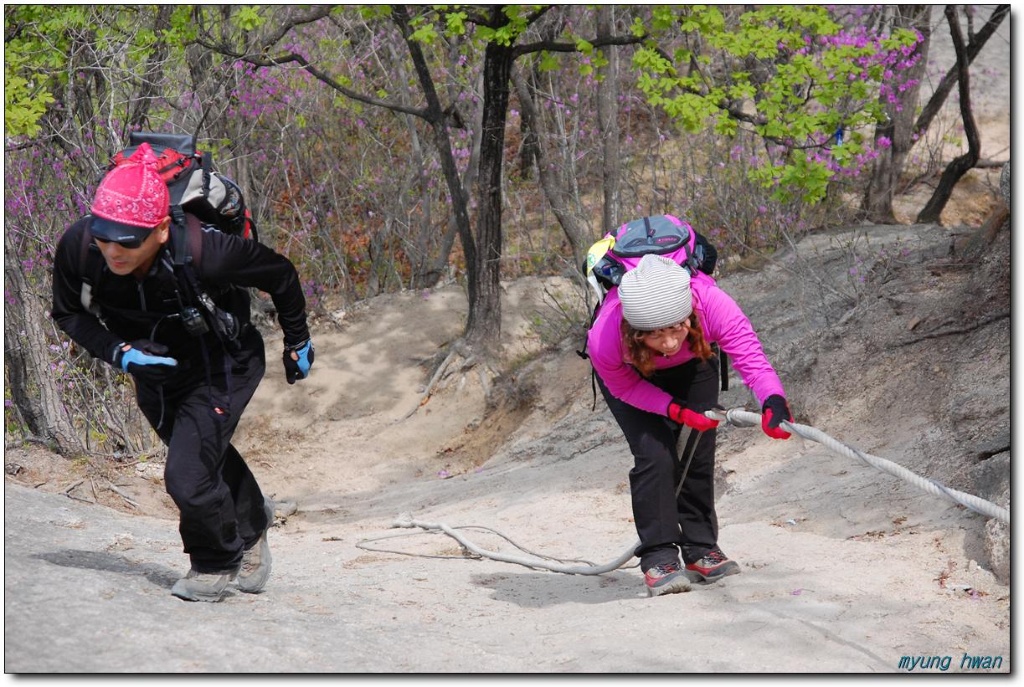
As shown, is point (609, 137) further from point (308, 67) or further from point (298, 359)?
point (298, 359)

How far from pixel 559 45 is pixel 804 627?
655 cm

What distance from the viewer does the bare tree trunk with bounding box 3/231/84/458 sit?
300 inches

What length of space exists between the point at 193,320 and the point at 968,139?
9.57 meters

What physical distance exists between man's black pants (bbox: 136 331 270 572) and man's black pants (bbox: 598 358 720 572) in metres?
1.38

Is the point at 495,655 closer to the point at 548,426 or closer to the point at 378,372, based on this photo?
the point at 548,426

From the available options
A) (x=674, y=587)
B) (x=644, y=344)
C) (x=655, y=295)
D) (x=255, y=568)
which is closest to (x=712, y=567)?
(x=674, y=587)

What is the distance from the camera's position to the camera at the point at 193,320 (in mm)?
4105

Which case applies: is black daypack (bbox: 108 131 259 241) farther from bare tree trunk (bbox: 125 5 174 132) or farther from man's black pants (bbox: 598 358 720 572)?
bare tree trunk (bbox: 125 5 174 132)

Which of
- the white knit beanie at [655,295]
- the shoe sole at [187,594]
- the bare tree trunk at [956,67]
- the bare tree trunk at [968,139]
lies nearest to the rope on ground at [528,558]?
the white knit beanie at [655,295]

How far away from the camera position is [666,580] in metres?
4.54

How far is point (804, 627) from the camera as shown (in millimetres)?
3949

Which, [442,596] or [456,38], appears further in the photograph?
[456,38]

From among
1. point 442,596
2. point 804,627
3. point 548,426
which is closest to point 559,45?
point 548,426

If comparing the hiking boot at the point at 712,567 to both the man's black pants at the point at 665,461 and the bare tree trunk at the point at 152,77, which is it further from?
the bare tree trunk at the point at 152,77
